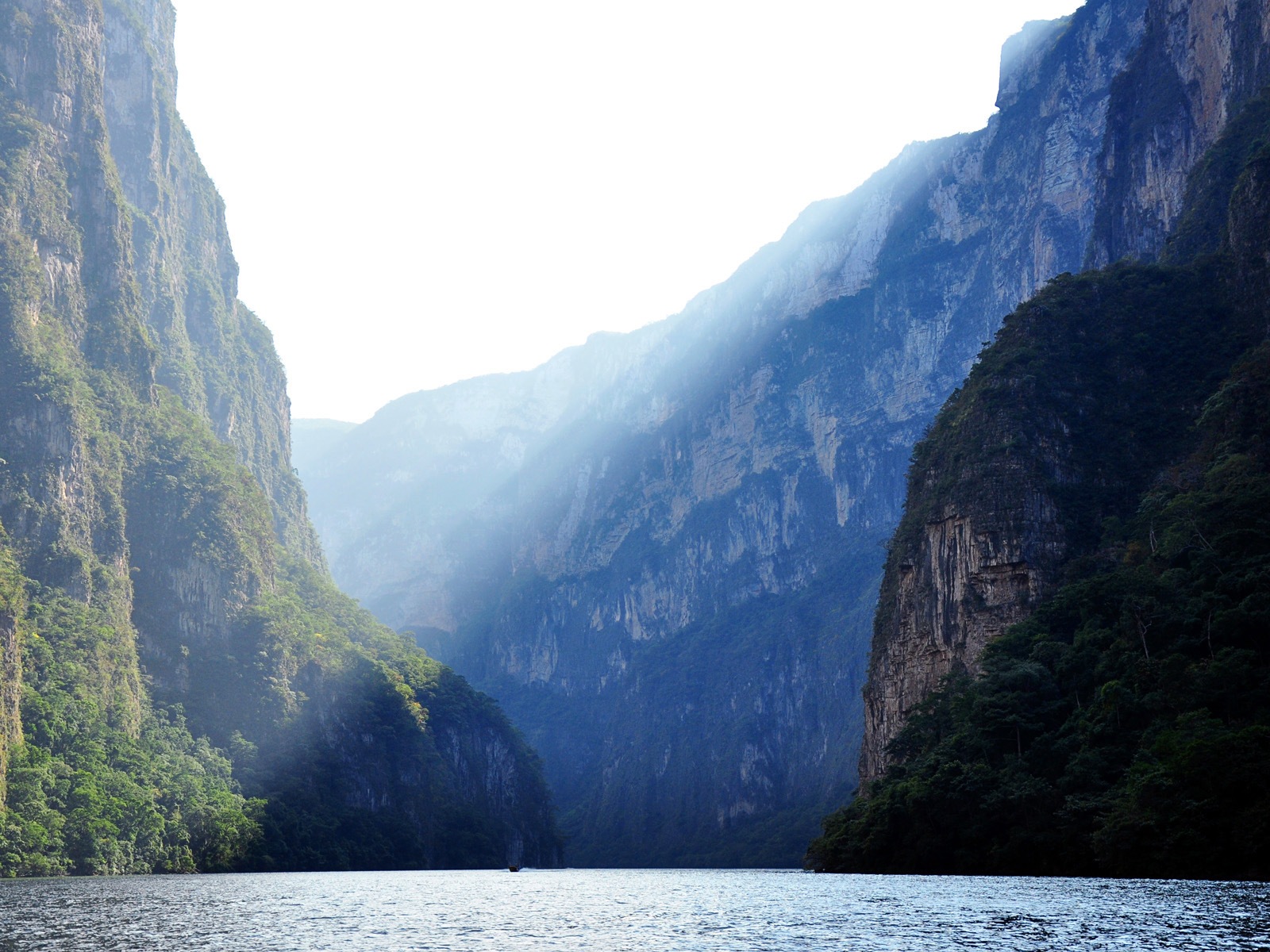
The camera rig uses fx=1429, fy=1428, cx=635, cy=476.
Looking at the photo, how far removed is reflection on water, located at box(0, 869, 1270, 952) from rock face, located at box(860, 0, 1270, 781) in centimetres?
2654

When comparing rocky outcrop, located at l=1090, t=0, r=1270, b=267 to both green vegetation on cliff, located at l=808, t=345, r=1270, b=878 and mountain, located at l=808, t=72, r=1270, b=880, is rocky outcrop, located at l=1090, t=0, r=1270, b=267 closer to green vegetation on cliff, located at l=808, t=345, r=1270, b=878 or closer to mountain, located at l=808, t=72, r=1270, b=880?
mountain, located at l=808, t=72, r=1270, b=880

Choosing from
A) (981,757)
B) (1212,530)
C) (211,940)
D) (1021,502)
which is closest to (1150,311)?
(1021,502)

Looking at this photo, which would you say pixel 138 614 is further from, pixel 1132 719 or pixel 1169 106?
pixel 1169 106

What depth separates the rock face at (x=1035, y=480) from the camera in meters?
100

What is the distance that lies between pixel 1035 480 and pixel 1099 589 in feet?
53.8

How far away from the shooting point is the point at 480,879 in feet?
404

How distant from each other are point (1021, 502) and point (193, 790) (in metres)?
82.5

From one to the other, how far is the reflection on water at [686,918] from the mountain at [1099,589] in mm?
4503

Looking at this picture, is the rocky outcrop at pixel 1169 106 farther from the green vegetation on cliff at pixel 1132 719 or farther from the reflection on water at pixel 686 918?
the reflection on water at pixel 686 918

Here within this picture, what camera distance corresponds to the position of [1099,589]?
86.9 meters

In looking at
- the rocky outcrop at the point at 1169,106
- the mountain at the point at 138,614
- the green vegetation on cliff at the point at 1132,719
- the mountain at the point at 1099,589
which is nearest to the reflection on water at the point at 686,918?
the green vegetation on cliff at the point at 1132,719

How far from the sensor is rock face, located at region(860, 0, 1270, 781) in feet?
329

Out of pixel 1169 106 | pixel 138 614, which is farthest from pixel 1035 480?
pixel 138 614

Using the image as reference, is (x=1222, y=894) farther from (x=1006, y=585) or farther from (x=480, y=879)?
(x=480, y=879)
